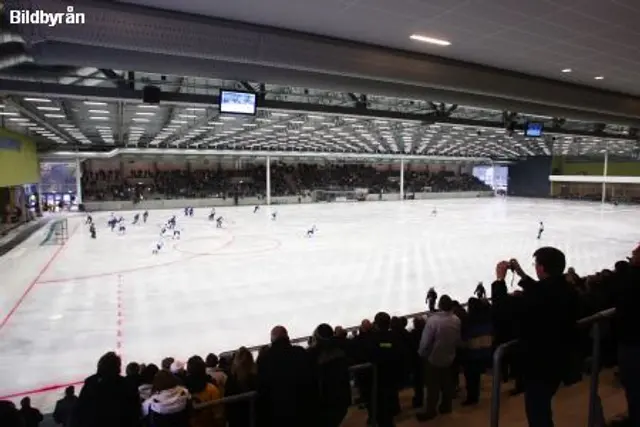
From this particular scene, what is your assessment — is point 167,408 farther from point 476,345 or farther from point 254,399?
point 476,345

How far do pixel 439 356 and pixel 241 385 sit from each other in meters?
1.97

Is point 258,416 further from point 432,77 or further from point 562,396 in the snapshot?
point 432,77

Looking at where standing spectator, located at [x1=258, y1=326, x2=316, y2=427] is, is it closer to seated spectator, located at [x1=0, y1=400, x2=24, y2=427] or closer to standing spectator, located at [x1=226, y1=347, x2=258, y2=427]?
standing spectator, located at [x1=226, y1=347, x2=258, y2=427]

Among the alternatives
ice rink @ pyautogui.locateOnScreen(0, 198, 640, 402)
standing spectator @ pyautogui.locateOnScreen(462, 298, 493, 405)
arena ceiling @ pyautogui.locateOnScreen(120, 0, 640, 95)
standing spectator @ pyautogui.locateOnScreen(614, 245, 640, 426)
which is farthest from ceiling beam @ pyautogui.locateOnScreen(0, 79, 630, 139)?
standing spectator @ pyautogui.locateOnScreen(614, 245, 640, 426)

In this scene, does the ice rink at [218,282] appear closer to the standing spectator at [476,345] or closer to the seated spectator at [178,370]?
the seated spectator at [178,370]

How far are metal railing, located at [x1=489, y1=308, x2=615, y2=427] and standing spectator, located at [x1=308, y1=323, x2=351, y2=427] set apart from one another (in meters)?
0.95

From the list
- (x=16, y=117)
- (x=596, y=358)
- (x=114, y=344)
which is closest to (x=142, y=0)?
(x=596, y=358)

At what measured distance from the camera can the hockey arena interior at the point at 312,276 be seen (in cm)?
282

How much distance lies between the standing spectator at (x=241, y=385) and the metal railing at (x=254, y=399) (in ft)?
0.31

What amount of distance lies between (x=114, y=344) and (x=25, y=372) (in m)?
1.54

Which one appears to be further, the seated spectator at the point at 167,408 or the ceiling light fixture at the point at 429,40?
the ceiling light fixture at the point at 429,40

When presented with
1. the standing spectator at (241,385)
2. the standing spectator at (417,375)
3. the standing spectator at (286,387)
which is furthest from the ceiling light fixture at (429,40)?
the standing spectator at (286,387)

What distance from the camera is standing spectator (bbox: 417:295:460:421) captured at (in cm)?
424

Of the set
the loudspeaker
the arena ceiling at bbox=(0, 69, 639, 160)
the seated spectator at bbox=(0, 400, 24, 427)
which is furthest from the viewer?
the arena ceiling at bbox=(0, 69, 639, 160)
